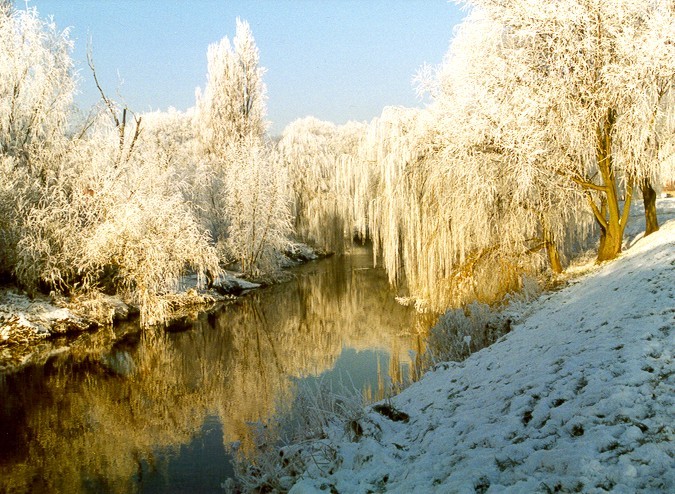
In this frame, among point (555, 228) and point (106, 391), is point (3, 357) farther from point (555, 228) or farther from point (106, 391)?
point (555, 228)

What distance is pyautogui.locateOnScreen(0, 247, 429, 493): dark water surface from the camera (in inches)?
255

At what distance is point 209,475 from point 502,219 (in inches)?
308

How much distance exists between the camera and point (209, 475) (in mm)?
6273

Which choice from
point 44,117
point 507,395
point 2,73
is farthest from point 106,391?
point 2,73

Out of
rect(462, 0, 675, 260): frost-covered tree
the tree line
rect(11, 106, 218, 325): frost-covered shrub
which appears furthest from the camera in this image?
rect(11, 106, 218, 325): frost-covered shrub

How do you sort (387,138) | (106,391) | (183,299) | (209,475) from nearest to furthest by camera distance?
(209,475), (106,391), (387,138), (183,299)

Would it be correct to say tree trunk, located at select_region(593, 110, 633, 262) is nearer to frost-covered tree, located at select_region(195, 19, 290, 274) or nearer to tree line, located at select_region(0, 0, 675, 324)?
tree line, located at select_region(0, 0, 675, 324)

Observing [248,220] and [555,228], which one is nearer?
[555,228]

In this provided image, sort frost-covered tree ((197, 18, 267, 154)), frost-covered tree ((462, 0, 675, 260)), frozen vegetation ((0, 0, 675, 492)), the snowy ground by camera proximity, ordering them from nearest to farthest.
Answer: the snowy ground, frozen vegetation ((0, 0, 675, 492)), frost-covered tree ((462, 0, 675, 260)), frost-covered tree ((197, 18, 267, 154))

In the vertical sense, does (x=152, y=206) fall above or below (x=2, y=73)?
below

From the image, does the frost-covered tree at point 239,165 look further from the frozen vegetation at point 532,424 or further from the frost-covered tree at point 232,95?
the frozen vegetation at point 532,424

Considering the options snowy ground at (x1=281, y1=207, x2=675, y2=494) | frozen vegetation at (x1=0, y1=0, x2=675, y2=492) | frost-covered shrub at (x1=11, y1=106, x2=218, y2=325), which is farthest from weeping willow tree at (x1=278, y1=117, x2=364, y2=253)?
snowy ground at (x1=281, y1=207, x2=675, y2=494)

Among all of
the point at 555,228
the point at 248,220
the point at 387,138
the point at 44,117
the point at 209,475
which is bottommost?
the point at 209,475

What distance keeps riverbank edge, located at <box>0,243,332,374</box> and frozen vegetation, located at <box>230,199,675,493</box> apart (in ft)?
28.5
